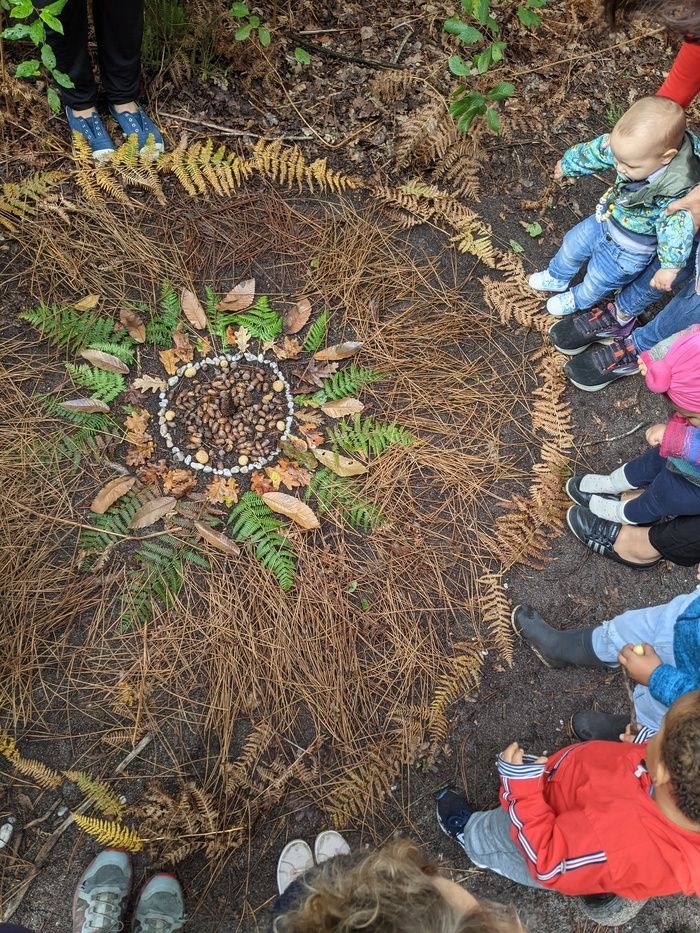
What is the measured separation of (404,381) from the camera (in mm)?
3449

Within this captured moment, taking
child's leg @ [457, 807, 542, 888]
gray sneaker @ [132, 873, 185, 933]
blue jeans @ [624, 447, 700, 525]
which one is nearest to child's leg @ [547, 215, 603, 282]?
blue jeans @ [624, 447, 700, 525]

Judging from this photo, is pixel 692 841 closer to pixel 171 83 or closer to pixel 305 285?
pixel 305 285

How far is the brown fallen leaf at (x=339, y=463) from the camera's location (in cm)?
322

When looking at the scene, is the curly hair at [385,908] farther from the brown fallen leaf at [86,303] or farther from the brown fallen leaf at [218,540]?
the brown fallen leaf at [86,303]

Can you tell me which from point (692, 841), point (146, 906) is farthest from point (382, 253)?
point (146, 906)

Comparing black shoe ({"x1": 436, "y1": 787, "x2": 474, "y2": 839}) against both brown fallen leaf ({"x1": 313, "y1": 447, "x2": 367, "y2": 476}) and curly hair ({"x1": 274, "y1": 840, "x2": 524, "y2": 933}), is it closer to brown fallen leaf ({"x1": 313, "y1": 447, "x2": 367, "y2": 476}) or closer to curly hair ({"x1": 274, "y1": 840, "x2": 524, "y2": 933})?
curly hair ({"x1": 274, "y1": 840, "x2": 524, "y2": 933})

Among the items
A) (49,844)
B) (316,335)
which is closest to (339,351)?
(316,335)

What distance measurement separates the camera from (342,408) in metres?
3.33

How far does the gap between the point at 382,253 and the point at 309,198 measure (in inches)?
21.2

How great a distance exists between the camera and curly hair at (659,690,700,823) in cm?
191

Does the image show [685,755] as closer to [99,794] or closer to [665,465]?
[665,465]

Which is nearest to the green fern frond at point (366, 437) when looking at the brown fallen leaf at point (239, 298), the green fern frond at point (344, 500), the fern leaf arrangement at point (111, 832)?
the green fern frond at point (344, 500)

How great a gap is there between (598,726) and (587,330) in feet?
6.91

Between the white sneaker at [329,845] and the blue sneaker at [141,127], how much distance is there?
11.8ft
